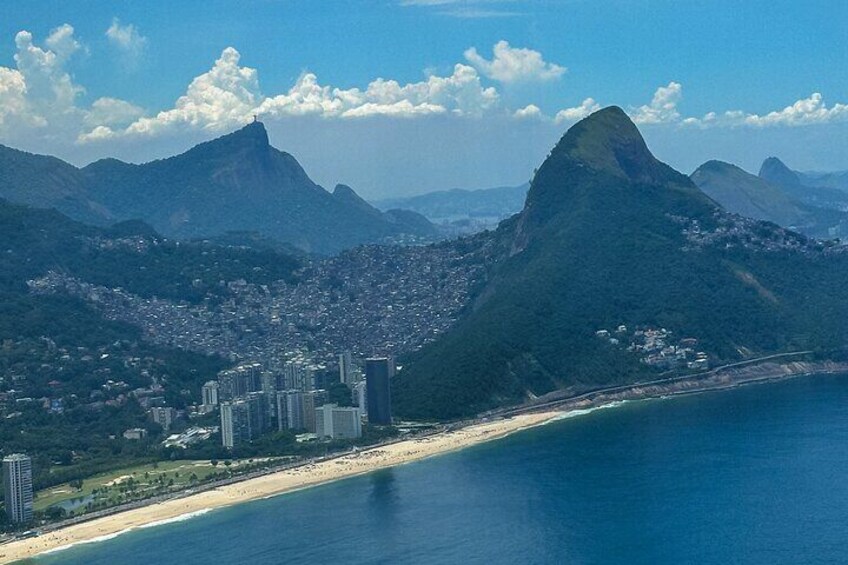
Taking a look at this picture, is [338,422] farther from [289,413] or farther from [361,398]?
[361,398]

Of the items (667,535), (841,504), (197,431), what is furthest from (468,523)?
(197,431)

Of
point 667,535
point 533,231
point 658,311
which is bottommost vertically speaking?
point 667,535

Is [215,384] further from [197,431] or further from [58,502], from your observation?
[58,502]

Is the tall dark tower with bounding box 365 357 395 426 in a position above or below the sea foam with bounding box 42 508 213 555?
above

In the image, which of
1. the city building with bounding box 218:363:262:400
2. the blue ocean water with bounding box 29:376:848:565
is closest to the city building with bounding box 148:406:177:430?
the city building with bounding box 218:363:262:400

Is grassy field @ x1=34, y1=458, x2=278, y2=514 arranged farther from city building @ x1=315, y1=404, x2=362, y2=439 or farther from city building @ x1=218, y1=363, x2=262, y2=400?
city building @ x1=218, y1=363, x2=262, y2=400

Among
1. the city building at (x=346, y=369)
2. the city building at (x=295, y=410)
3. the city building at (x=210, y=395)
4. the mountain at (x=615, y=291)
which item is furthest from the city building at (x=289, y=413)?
the city building at (x=346, y=369)

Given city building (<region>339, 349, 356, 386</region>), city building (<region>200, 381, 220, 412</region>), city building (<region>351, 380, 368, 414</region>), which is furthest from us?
city building (<region>339, 349, 356, 386</region>)
